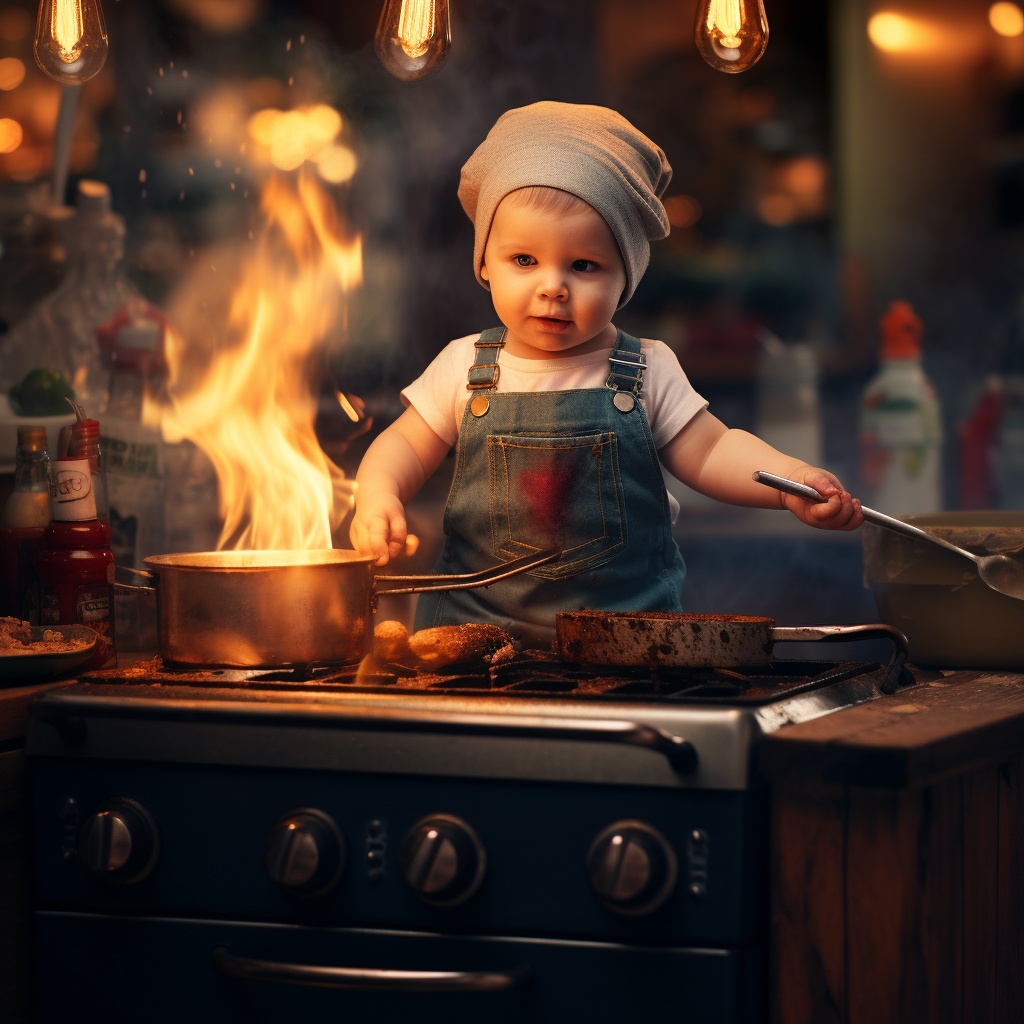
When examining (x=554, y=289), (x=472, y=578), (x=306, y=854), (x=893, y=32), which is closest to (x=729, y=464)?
(x=554, y=289)

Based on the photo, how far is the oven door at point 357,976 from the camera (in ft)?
2.89

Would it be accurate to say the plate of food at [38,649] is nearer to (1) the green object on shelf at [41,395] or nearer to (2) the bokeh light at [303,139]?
(1) the green object on shelf at [41,395]

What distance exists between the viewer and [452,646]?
1.09m

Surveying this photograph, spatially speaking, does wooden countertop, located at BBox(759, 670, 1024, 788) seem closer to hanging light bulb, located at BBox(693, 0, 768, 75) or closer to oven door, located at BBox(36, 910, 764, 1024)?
oven door, located at BBox(36, 910, 764, 1024)

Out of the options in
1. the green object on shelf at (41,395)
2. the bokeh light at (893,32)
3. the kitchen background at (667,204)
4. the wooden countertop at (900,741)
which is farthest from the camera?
the bokeh light at (893,32)

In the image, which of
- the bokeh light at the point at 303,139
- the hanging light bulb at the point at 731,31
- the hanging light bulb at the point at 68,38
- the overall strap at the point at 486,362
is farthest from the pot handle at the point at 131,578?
the bokeh light at the point at 303,139

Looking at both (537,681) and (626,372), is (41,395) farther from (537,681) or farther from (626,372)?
(537,681)

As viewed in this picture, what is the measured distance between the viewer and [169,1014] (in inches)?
38.4

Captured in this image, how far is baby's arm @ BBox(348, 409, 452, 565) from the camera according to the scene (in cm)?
125

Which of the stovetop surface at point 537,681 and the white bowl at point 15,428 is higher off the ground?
the white bowl at point 15,428

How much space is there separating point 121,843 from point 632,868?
Result: 40cm

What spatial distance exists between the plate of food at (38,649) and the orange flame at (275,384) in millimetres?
227

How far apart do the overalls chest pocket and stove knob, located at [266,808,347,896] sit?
1.54 feet

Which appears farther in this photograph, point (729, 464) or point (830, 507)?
point (729, 464)
